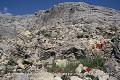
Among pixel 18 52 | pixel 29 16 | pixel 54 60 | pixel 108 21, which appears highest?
pixel 29 16

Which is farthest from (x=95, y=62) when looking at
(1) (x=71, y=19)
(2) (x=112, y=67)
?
(1) (x=71, y=19)

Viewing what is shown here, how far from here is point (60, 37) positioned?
1997cm

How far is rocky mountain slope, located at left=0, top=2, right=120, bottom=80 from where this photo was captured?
1633 centimetres

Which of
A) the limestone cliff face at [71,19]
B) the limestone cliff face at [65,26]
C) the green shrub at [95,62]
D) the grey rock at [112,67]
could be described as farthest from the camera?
the limestone cliff face at [71,19]

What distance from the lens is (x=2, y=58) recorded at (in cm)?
1775

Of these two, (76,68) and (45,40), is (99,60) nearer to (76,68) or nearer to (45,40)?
(76,68)

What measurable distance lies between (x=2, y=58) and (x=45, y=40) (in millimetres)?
3711

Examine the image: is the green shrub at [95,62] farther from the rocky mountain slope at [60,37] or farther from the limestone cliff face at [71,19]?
the limestone cliff face at [71,19]

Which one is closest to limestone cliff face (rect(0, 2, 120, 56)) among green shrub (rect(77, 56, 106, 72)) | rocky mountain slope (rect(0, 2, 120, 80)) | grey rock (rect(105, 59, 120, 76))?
rocky mountain slope (rect(0, 2, 120, 80))

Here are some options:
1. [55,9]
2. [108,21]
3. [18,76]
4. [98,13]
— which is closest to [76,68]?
[18,76]

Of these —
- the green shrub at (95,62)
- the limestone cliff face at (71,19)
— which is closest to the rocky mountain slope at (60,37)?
the limestone cliff face at (71,19)

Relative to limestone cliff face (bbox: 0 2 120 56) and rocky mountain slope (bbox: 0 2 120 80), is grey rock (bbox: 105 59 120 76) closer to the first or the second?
rocky mountain slope (bbox: 0 2 120 80)

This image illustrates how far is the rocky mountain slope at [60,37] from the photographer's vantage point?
1633cm

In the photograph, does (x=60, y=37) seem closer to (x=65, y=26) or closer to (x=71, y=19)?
(x=65, y=26)
